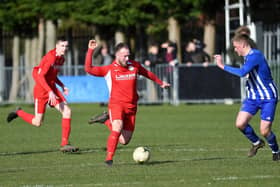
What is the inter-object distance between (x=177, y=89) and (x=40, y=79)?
1346 cm

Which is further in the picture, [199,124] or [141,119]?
[141,119]

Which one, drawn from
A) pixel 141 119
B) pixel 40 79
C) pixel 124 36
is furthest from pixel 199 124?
pixel 124 36

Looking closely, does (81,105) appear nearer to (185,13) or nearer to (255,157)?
(185,13)

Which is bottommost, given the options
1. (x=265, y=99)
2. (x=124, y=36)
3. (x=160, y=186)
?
(x=160, y=186)

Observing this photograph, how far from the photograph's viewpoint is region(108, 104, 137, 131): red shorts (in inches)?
530

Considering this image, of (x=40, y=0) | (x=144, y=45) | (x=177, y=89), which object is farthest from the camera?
(x=144, y=45)

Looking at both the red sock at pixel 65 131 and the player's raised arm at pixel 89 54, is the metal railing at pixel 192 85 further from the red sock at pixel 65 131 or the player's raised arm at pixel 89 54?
the player's raised arm at pixel 89 54

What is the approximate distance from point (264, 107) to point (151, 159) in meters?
1.91

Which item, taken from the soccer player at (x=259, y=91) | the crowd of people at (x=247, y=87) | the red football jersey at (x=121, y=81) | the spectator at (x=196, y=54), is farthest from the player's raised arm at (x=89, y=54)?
the spectator at (x=196, y=54)

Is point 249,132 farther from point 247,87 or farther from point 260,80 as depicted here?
point 260,80

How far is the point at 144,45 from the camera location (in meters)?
38.4

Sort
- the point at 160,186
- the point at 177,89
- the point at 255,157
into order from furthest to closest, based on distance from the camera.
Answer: the point at 177,89, the point at 255,157, the point at 160,186

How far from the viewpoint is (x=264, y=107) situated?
1333 centimetres

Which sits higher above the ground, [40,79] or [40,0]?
[40,0]
